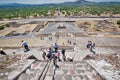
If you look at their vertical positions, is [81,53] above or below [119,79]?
below

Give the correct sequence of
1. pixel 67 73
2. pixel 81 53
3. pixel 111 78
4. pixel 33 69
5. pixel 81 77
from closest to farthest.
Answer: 1. pixel 111 78
2. pixel 81 77
3. pixel 67 73
4. pixel 33 69
5. pixel 81 53

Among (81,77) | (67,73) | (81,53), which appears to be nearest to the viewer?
(81,77)

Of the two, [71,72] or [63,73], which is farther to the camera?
[71,72]

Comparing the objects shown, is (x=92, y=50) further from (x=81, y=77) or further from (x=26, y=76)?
Result: (x=26, y=76)

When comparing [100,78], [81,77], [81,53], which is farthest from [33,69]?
[81,53]

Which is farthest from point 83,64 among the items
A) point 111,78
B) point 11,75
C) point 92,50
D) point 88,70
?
point 92,50

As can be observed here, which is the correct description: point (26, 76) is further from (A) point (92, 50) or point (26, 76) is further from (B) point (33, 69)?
(A) point (92, 50)

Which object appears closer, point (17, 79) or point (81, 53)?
point (17, 79)

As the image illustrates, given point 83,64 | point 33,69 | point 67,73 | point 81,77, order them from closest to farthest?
point 81,77, point 67,73, point 33,69, point 83,64

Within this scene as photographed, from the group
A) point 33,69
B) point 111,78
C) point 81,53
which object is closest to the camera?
point 111,78

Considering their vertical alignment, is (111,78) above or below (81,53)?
above
